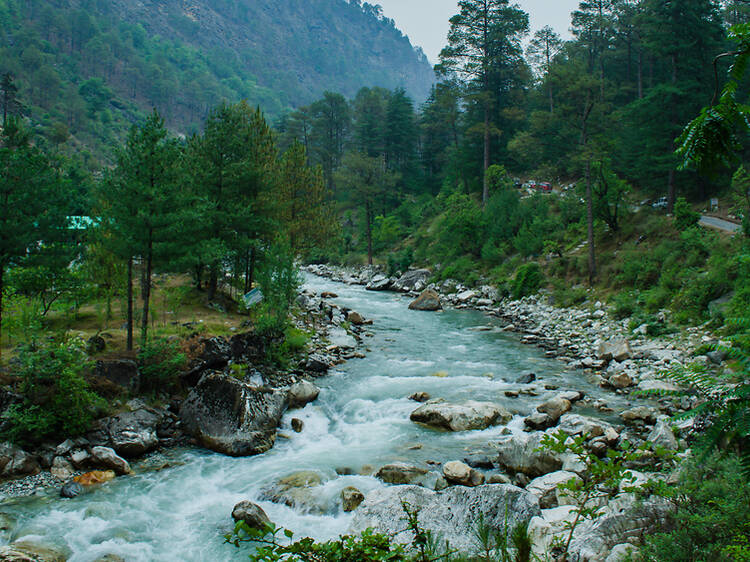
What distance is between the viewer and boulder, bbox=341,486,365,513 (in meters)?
6.95

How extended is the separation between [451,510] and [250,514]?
2.81 metres

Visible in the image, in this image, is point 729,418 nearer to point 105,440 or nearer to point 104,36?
point 105,440

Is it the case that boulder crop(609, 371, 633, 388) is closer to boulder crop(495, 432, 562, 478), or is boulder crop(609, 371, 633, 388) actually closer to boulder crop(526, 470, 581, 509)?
boulder crop(495, 432, 562, 478)

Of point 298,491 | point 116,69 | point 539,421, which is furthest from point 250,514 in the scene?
point 116,69

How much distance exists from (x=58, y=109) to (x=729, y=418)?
3395 inches

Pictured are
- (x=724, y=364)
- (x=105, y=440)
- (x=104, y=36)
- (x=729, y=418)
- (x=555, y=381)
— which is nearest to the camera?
(x=729, y=418)

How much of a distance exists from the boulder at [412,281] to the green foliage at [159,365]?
68.8 ft

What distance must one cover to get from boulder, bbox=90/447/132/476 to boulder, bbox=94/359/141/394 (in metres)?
1.86

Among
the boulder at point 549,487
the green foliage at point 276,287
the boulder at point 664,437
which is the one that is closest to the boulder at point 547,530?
the boulder at point 549,487

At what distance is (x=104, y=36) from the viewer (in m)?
98.1

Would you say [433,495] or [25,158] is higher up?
[25,158]

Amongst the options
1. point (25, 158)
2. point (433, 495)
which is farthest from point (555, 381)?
point (25, 158)

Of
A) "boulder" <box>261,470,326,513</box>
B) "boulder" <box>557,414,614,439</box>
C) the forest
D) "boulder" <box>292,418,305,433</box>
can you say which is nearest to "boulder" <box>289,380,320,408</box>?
"boulder" <box>292,418,305,433</box>

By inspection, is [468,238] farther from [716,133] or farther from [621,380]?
[716,133]
